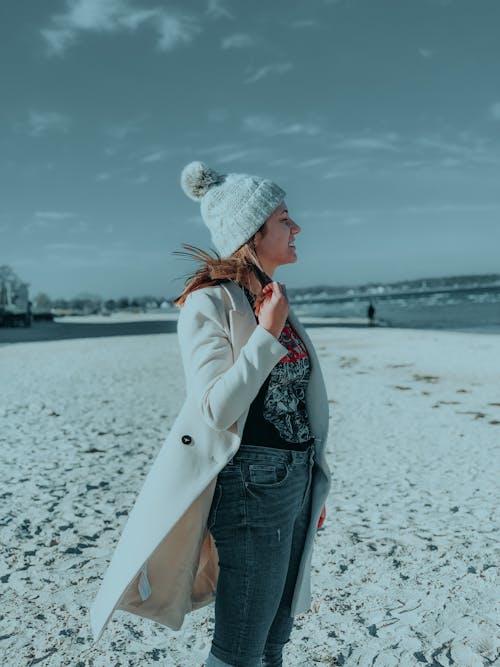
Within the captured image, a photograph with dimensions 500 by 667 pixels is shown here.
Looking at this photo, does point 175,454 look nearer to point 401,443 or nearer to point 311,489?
point 311,489

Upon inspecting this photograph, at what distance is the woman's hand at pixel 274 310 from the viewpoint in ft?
6.52

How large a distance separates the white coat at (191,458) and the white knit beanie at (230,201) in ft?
0.63

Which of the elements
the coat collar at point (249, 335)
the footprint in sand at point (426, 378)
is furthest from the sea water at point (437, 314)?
the coat collar at point (249, 335)

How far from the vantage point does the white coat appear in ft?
6.33

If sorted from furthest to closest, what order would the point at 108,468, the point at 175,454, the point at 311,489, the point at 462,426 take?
the point at 462,426
the point at 108,468
the point at 311,489
the point at 175,454

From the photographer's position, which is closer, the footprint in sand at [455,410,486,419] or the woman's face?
the woman's face

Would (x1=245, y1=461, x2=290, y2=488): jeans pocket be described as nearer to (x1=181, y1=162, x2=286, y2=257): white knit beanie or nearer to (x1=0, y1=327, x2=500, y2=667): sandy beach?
(x1=181, y1=162, x2=286, y2=257): white knit beanie

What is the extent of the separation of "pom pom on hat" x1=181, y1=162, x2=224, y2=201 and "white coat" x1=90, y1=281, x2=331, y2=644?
41 centimetres

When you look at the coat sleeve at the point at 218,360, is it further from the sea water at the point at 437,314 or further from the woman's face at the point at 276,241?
the sea water at the point at 437,314

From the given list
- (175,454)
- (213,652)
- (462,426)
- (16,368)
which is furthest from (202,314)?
(16,368)

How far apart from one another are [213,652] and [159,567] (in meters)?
0.32

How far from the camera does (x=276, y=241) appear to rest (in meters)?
2.28

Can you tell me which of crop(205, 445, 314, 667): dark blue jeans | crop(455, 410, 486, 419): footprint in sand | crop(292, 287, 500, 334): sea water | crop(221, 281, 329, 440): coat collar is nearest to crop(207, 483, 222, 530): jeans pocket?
crop(205, 445, 314, 667): dark blue jeans

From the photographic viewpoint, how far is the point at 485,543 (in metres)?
4.77
